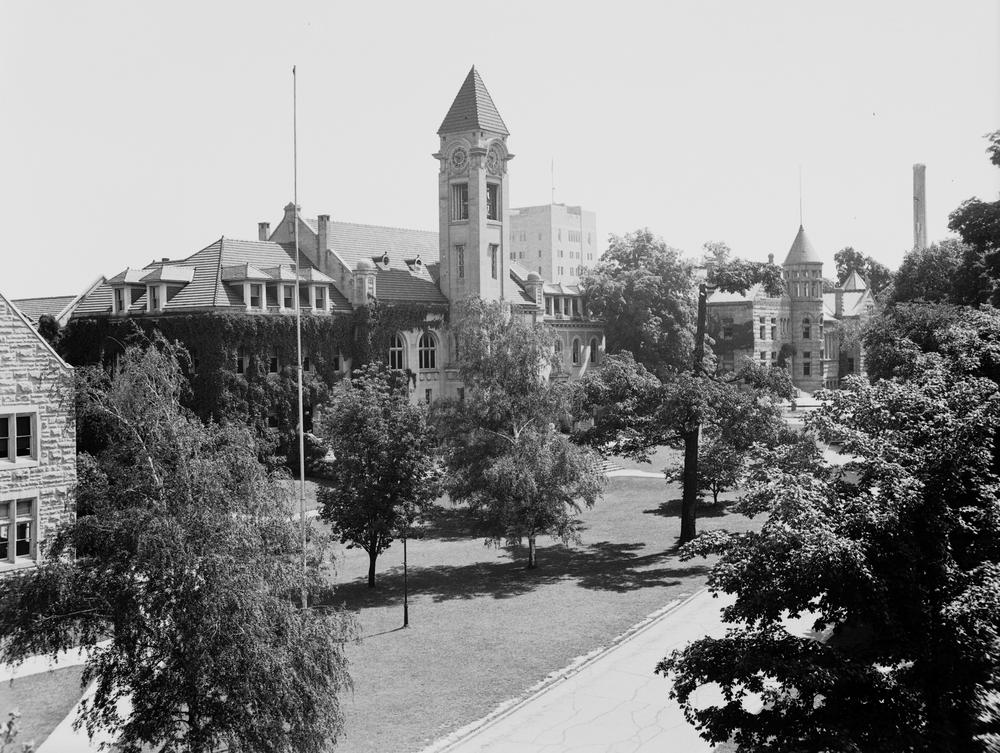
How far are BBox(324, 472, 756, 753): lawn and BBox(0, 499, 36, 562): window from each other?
29.9ft

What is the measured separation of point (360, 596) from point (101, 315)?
94.8 ft

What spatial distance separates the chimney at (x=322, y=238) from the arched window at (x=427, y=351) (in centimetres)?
749

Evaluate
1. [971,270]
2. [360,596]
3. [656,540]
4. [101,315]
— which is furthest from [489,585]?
[101,315]

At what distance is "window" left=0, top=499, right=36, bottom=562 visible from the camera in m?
28.1

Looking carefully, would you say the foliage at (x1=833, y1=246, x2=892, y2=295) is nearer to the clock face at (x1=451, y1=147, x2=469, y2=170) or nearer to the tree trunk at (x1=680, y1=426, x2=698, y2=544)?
the clock face at (x1=451, y1=147, x2=469, y2=170)

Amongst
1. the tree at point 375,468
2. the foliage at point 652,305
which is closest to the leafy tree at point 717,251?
the foliage at point 652,305

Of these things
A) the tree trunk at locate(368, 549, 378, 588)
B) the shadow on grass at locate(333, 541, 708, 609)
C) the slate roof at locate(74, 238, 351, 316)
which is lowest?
the shadow on grass at locate(333, 541, 708, 609)

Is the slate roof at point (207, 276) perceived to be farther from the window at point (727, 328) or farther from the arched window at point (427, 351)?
the window at point (727, 328)

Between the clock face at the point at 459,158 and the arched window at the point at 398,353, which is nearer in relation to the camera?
the arched window at the point at 398,353

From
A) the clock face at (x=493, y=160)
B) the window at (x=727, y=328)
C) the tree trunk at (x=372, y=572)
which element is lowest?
the tree trunk at (x=372, y=572)

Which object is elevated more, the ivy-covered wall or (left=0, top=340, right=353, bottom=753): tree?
the ivy-covered wall

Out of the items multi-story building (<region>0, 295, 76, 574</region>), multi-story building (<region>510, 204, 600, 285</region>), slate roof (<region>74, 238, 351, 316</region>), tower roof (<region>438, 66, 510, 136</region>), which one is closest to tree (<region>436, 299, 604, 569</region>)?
multi-story building (<region>0, 295, 76, 574</region>)

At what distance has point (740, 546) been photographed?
13.3 m

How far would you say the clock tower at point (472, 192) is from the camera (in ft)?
204
